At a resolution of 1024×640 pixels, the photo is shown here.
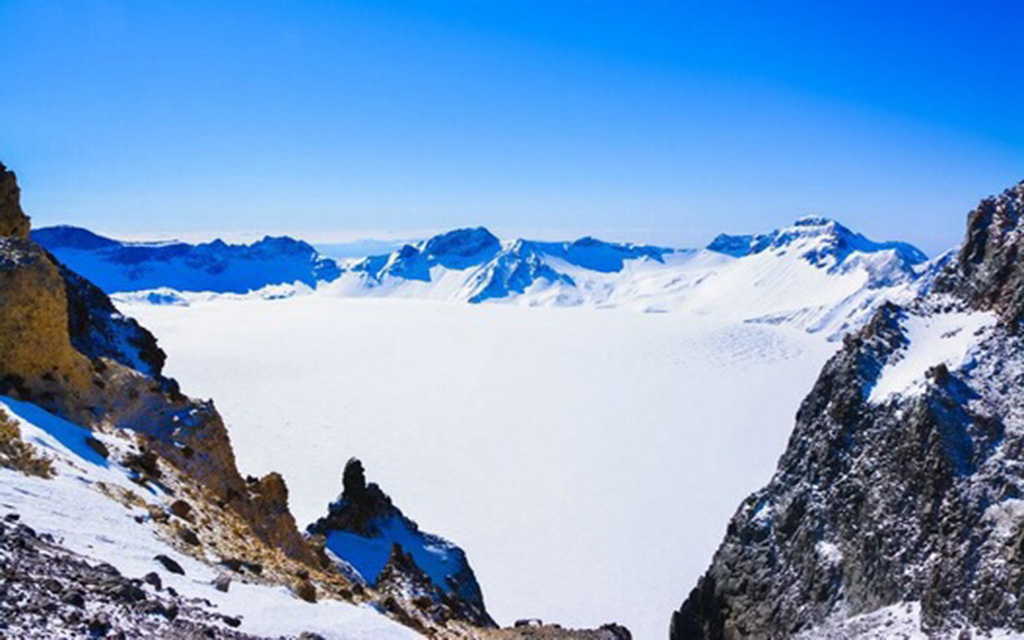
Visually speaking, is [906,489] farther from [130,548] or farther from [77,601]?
[77,601]

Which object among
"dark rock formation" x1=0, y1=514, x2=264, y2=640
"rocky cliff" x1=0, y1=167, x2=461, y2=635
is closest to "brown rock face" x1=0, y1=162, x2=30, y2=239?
"rocky cliff" x1=0, y1=167, x2=461, y2=635

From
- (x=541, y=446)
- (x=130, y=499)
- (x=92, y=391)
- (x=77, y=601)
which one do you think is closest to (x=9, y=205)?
(x=92, y=391)

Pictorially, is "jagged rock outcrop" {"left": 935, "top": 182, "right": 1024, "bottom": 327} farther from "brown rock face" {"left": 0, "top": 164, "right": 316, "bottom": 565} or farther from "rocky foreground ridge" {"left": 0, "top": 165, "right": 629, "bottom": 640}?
"brown rock face" {"left": 0, "top": 164, "right": 316, "bottom": 565}

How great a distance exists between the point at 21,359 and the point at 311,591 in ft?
27.6

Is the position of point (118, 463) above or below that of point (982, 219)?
below

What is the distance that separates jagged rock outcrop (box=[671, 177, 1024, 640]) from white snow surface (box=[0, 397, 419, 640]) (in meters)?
19.9

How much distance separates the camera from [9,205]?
80.2ft

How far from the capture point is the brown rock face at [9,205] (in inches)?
947

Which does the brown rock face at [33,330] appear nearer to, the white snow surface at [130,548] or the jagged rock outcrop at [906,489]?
the white snow surface at [130,548]

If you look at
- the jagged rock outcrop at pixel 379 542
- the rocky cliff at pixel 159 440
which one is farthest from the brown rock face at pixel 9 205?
the jagged rock outcrop at pixel 379 542

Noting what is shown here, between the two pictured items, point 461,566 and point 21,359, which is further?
point 461,566

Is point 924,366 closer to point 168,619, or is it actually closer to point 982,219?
point 982,219

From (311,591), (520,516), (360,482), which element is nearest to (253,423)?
(520,516)

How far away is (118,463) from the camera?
14.6m
